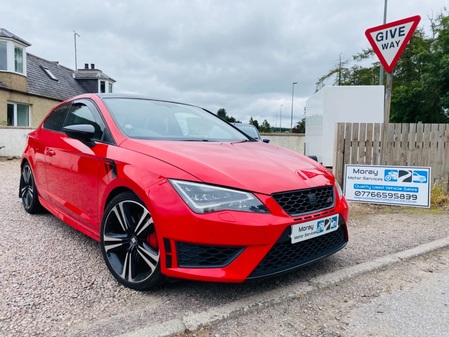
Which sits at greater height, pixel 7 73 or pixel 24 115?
pixel 7 73

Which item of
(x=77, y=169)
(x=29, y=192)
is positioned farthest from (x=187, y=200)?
(x=29, y=192)

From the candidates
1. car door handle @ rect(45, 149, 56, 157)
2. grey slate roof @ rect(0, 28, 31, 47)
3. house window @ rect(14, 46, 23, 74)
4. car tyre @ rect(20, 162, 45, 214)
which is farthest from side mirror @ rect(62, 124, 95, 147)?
house window @ rect(14, 46, 23, 74)

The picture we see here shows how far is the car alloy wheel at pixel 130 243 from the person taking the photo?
2.34 metres

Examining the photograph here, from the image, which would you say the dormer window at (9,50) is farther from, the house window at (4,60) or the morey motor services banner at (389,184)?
the morey motor services banner at (389,184)

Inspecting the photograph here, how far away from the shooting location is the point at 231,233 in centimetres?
209

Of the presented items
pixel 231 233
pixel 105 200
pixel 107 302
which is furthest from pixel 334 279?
pixel 105 200

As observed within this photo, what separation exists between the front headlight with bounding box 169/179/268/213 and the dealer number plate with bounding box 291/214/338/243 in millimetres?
283

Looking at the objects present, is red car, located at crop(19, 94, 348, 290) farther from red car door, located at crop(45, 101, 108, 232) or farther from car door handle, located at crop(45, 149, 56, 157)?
car door handle, located at crop(45, 149, 56, 157)

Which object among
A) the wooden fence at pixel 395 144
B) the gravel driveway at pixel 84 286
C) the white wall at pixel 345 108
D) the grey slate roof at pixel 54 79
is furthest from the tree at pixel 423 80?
the grey slate roof at pixel 54 79

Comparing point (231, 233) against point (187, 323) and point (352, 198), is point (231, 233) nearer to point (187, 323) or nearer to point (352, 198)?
point (187, 323)

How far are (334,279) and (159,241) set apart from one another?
4.76 feet

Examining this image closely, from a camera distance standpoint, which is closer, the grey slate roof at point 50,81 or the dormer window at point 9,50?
the dormer window at point 9,50

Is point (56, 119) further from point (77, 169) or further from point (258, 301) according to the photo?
point (258, 301)

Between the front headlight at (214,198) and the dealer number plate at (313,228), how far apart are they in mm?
283
